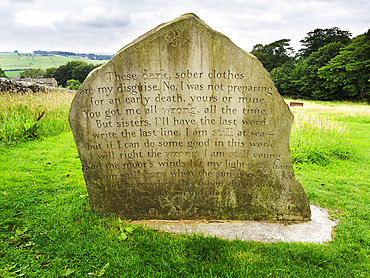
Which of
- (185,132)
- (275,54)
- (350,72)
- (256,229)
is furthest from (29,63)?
(256,229)

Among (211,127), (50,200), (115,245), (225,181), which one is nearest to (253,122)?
(211,127)

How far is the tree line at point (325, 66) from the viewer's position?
3600cm

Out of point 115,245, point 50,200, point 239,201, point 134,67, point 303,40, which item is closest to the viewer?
point 115,245

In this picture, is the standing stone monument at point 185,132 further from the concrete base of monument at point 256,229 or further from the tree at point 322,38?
the tree at point 322,38

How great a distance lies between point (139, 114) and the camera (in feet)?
11.3

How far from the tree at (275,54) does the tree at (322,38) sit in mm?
6600

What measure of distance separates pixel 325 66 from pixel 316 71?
2.43 m

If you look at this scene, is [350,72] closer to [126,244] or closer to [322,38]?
[322,38]

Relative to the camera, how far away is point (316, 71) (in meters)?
44.7

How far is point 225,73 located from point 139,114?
1.33 m

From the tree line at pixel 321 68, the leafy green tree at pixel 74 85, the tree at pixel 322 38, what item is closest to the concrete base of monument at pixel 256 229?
the tree line at pixel 321 68

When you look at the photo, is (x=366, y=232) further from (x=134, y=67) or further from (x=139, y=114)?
(x=134, y=67)

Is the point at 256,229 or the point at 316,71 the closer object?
the point at 256,229

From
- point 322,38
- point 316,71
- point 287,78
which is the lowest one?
point 287,78
